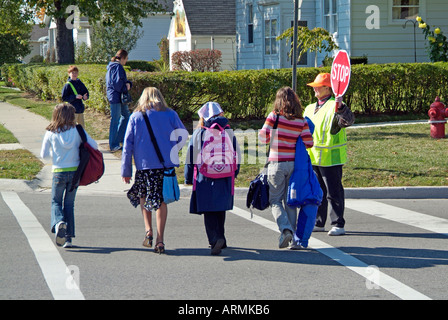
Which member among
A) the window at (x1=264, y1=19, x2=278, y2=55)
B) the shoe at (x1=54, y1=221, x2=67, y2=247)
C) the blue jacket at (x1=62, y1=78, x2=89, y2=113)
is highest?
the window at (x1=264, y1=19, x2=278, y2=55)

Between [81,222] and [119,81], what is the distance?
5.31 meters

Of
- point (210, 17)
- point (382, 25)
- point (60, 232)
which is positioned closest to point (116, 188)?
point (60, 232)

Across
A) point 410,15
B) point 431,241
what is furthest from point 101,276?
point 410,15

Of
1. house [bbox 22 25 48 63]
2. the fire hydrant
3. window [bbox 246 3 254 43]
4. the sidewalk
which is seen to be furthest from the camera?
house [bbox 22 25 48 63]

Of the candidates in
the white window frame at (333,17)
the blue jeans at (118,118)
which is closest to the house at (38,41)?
the white window frame at (333,17)

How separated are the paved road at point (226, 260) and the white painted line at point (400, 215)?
0.01 meters

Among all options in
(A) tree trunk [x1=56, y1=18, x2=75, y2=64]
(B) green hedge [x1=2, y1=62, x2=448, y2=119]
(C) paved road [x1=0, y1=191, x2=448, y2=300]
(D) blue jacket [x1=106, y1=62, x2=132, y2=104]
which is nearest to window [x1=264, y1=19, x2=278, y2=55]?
(A) tree trunk [x1=56, y1=18, x2=75, y2=64]

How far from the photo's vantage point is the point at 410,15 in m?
24.5

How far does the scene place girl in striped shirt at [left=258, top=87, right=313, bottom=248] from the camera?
24.8ft

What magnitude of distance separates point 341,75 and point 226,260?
9.08ft

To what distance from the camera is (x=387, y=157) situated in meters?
13.0

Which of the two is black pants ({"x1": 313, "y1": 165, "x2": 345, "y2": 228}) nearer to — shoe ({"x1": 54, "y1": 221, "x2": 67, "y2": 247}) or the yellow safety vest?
the yellow safety vest

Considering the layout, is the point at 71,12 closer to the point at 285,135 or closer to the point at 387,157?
the point at 387,157

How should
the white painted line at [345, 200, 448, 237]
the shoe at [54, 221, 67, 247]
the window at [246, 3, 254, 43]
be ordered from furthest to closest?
the window at [246, 3, 254, 43], the white painted line at [345, 200, 448, 237], the shoe at [54, 221, 67, 247]
